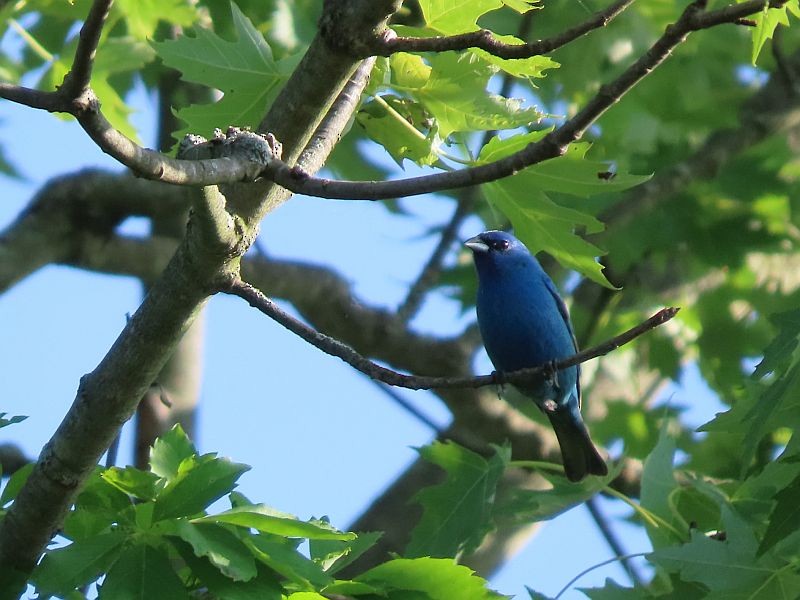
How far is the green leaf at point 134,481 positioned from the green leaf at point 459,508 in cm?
158

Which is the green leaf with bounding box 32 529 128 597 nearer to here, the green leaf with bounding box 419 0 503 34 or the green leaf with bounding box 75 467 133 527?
the green leaf with bounding box 75 467 133 527

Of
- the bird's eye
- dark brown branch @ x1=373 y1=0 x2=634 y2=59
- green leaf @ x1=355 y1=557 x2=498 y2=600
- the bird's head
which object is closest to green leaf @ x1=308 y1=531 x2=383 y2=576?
green leaf @ x1=355 y1=557 x2=498 y2=600

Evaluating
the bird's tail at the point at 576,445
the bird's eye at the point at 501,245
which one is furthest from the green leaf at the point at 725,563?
the bird's eye at the point at 501,245

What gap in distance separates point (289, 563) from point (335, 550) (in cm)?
31

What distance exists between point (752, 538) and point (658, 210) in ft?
16.7

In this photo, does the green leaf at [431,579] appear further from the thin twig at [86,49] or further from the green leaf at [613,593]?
the thin twig at [86,49]

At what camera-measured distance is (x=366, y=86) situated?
10.2 feet

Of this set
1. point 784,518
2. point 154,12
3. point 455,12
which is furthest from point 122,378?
point 154,12

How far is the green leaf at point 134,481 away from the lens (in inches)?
107

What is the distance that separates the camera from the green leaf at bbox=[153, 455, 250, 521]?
8.73 feet

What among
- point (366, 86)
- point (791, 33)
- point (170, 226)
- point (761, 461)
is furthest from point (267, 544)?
point (791, 33)

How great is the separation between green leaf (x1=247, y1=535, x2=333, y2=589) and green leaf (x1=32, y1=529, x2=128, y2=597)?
0.31 metres

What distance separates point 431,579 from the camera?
2.86 metres

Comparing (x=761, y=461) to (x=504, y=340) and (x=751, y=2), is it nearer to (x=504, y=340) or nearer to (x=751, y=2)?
(x=504, y=340)
